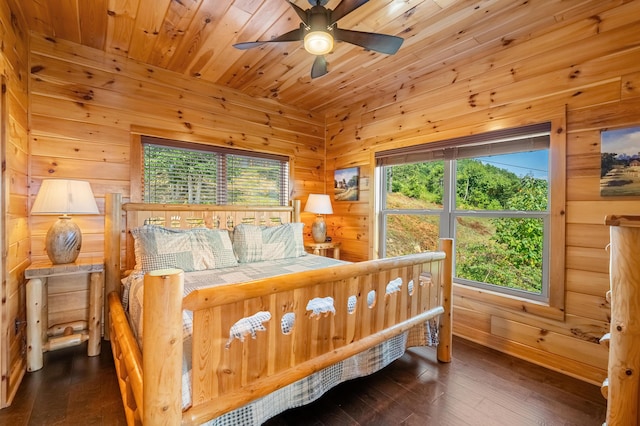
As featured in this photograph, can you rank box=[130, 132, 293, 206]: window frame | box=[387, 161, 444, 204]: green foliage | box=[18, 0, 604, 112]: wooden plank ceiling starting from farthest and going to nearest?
box=[387, 161, 444, 204]: green foliage < box=[130, 132, 293, 206]: window frame < box=[18, 0, 604, 112]: wooden plank ceiling

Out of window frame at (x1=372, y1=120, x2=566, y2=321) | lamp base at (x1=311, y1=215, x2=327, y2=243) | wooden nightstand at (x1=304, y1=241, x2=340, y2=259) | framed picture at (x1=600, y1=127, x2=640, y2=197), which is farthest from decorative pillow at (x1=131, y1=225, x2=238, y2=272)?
framed picture at (x1=600, y1=127, x2=640, y2=197)

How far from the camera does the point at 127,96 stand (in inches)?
107

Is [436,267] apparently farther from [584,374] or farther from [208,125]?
[208,125]

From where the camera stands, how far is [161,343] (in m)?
1.00

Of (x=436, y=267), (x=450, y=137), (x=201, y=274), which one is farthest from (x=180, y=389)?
(x=450, y=137)

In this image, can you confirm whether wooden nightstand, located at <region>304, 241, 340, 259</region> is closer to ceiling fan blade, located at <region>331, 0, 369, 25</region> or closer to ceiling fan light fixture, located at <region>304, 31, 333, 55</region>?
ceiling fan light fixture, located at <region>304, 31, 333, 55</region>

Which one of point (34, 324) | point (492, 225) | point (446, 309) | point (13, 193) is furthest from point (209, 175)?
point (492, 225)

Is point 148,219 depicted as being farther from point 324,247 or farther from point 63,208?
point 324,247

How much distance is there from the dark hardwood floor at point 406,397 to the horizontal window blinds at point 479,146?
170cm

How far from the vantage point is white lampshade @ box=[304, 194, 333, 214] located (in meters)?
3.58

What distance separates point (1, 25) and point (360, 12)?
6.98 ft

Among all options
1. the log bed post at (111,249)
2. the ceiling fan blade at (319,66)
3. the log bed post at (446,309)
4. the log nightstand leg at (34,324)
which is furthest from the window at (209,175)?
the log bed post at (446,309)

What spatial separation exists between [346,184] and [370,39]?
2.20 metres

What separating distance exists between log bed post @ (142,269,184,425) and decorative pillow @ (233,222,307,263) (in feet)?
5.83
